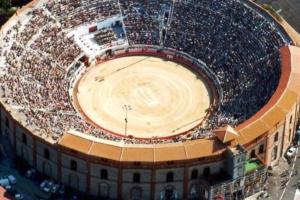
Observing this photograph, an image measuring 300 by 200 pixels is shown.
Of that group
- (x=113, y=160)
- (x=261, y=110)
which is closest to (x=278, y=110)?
(x=261, y=110)

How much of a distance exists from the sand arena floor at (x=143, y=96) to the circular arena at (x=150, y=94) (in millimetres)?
253

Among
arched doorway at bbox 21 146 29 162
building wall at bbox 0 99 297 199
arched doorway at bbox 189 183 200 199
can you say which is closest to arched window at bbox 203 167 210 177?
building wall at bbox 0 99 297 199

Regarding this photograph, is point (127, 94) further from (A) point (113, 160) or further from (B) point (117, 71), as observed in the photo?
(A) point (113, 160)

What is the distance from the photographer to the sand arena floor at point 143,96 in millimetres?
155625

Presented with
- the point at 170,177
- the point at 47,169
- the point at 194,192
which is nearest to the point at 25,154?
the point at 47,169

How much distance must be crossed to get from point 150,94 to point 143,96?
181 cm

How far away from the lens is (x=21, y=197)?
444 ft

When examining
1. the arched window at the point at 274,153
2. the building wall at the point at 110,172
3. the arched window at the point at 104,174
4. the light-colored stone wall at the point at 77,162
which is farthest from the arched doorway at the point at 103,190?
the arched window at the point at 274,153

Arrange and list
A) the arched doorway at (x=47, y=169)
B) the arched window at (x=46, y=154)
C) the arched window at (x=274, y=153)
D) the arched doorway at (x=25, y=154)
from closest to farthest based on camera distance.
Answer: the arched window at (x=46, y=154) → the arched doorway at (x=47, y=169) → the arched doorway at (x=25, y=154) → the arched window at (x=274, y=153)

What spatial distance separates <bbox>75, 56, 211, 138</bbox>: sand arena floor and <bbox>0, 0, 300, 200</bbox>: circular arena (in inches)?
10.0

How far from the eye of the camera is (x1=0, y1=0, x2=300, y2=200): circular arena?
438 feet

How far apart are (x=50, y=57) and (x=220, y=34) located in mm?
39177

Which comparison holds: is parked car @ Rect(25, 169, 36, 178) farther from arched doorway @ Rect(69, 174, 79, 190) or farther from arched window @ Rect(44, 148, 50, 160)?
arched doorway @ Rect(69, 174, 79, 190)

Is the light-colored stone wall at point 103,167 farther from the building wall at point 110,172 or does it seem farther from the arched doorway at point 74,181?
the arched doorway at point 74,181
